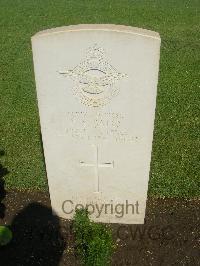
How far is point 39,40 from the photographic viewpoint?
11.2ft

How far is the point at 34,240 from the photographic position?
449cm

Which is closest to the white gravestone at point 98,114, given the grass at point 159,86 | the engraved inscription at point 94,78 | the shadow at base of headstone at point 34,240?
the engraved inscription at point 94,78

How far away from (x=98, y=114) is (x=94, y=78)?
378 millimetres

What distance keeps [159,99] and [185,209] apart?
10.9 ft

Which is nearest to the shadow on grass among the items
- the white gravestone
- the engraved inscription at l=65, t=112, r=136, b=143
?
the white gravestone

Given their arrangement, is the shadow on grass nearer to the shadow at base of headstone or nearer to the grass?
the grass

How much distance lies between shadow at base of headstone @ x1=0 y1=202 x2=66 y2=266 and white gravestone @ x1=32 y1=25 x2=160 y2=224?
0.21m

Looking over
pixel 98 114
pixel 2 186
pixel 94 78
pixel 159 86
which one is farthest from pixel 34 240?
pixel 159 86

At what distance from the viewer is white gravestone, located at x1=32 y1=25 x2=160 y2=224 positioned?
3359mm

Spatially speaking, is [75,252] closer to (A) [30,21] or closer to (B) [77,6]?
(A) [30,21]

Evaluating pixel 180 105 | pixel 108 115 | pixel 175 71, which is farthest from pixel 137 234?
pixel 175 71

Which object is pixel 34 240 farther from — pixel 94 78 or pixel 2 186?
pixel 94 78

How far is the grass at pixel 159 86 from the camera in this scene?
18.6ft

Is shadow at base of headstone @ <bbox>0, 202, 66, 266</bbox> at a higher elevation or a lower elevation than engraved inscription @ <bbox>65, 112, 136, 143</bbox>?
lower
